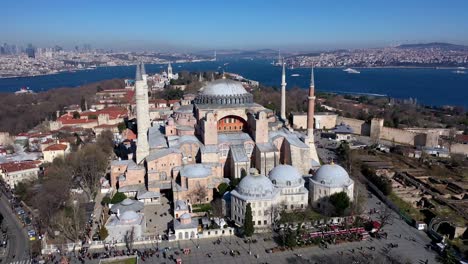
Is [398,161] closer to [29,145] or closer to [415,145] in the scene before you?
[415,145]

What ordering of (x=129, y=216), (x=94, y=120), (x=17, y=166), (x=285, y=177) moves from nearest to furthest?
(x=129, y=216) < (x=285, y=177) < (x=17, y=166) < (x=94, y=120)

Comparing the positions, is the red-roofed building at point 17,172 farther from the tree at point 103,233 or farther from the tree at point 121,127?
the tree at point 121,127

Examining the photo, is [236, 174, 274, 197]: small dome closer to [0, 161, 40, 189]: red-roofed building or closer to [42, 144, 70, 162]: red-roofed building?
[0, 161, 40, 189]: red-roofed building

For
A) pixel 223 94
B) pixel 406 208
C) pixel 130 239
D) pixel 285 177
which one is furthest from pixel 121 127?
pixel 406 208

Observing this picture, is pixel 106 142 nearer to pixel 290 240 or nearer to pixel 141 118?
pixel 141 118

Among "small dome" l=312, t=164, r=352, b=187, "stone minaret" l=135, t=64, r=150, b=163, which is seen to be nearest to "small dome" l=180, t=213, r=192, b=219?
"stone minaret" l=135, t=64, r=150, b=163

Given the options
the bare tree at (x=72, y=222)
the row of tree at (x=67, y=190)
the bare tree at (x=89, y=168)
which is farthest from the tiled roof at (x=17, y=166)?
the bare tree at (x=72, y=222)
